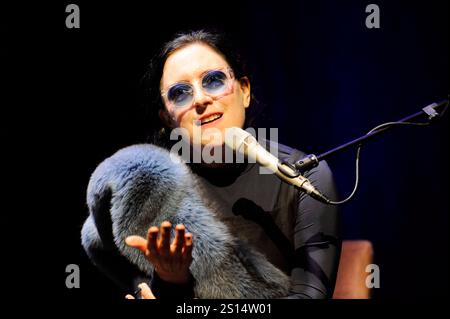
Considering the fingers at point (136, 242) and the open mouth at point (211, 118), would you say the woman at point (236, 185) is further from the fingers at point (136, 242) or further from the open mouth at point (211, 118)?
the fingers at point (136, 242)

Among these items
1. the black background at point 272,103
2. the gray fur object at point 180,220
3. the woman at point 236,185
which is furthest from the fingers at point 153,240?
the black background at point 272,103

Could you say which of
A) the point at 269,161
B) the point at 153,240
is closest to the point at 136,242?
the point at 153,240

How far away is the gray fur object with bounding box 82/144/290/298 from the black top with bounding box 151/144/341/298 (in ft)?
0.25

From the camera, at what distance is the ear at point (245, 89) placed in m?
1.90

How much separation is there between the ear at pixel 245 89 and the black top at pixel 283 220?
22 centimetres

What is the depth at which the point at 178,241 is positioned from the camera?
131 centimetres

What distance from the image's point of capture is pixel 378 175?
2.66m

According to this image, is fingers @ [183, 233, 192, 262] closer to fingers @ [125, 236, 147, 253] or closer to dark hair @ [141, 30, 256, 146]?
fingers @ [125, 236, 147, 253]

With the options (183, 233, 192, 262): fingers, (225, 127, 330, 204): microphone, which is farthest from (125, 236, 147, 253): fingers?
(225, 127, 330, 204): microphone

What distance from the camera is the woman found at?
1.59m

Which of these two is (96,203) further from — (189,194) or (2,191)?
(2,191)
